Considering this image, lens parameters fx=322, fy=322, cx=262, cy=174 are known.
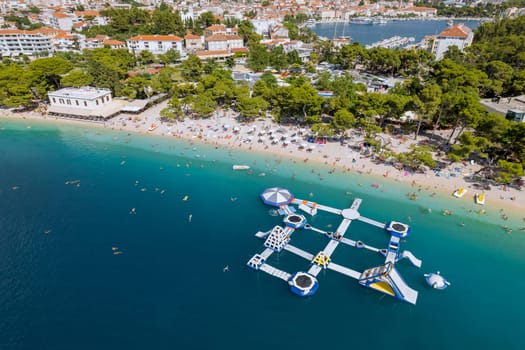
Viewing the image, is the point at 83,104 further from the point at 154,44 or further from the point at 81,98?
the point at 154,44

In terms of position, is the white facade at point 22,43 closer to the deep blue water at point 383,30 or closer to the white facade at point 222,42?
the white facade at point 222,42

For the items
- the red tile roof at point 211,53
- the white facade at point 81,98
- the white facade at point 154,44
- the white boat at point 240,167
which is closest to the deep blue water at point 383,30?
the red tile roof at point 211,53

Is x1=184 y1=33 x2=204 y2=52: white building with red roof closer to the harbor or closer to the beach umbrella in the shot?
the harbor

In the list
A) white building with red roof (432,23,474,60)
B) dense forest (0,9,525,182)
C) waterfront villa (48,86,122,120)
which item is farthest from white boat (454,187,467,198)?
white building with red roof (432,23,474,60)

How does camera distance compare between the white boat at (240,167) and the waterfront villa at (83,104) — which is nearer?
the white boat at (240,167)

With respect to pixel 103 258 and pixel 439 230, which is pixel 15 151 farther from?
pixel 439 230
